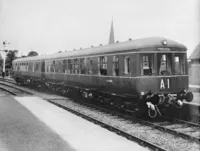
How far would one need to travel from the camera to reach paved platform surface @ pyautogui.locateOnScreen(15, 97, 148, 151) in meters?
7.35

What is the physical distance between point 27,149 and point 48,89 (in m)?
17.7

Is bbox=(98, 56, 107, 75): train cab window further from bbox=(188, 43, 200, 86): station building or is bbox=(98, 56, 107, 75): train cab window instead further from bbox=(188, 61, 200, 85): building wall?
bbox=(188, 61, 200, 85): building wall

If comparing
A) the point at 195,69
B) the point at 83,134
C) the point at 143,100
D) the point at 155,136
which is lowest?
the point at 155,136

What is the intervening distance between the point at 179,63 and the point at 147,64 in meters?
1.43

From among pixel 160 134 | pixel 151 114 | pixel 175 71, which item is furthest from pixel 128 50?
pixel 160 134

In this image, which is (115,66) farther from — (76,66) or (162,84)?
(76,66)

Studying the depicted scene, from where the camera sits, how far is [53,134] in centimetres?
862

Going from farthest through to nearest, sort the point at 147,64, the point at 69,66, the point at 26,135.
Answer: the point at 69,66 < the point at 147,64 < the point at 26,135

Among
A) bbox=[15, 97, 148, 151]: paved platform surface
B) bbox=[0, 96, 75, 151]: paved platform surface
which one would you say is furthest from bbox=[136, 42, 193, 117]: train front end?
bbox=[0, 96, 75, 151]: paved platform surface

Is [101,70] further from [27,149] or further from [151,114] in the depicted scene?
[27,149]

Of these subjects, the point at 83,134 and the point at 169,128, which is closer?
the point at 83,134

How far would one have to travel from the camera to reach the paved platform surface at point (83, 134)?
735 cm

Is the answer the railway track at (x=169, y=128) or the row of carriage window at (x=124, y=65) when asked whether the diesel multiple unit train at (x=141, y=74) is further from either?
the railway track at (x=169, y=128)

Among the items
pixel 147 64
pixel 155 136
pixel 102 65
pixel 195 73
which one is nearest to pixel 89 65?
pixel 102 65
